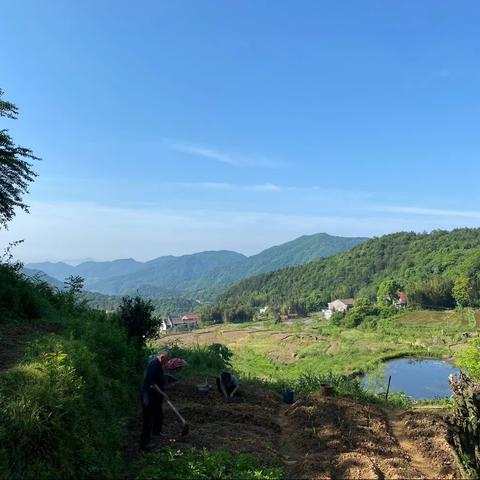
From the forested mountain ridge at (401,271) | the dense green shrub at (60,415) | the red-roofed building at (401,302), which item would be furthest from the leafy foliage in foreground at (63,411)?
the red-roofed building at (401,302)

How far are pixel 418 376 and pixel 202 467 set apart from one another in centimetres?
5038

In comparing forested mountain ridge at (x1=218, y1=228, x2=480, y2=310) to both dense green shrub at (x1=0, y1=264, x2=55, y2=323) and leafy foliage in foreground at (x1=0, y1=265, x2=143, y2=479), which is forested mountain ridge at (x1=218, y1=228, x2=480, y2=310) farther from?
leafy foliage in foreground at (x1=0, y1=265, x2=143, y2=479)

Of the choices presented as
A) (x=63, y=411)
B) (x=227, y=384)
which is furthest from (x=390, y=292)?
(x=63, y=411)

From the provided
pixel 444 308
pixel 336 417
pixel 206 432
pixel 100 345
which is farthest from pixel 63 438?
pixel 444 308

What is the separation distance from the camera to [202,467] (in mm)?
7289

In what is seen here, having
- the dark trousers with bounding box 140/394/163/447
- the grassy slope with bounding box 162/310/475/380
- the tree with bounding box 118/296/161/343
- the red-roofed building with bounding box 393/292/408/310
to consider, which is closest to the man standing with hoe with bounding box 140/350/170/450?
the dark trousers with bounding box 140/394/163/447

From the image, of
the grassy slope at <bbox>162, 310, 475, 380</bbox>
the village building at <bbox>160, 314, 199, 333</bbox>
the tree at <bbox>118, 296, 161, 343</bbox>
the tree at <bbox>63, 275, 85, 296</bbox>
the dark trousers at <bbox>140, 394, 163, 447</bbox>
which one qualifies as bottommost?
the village building at <bbox>160, 314, 199, 333</bbox>

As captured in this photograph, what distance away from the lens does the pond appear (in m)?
42.7

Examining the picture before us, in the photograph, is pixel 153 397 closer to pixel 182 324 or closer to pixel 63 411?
pixel 63 411

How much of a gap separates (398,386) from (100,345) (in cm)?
4091

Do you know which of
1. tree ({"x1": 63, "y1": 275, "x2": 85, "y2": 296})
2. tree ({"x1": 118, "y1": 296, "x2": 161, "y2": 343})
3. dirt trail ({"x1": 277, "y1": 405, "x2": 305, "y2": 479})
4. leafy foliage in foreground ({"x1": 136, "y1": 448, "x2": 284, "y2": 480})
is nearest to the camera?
leafy foliage in foreground ({"x1": 136, "y1": 448, "x2": 284, "y2": 480})

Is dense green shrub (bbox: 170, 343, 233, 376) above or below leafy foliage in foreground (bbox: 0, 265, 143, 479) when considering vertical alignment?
below

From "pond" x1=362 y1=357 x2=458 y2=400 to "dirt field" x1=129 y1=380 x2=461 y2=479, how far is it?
2989cm

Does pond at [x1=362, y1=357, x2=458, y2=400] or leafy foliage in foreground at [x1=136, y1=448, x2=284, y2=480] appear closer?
leafy foliage in foreground at [x1=136, y1=448, x2=284, y2=480]
